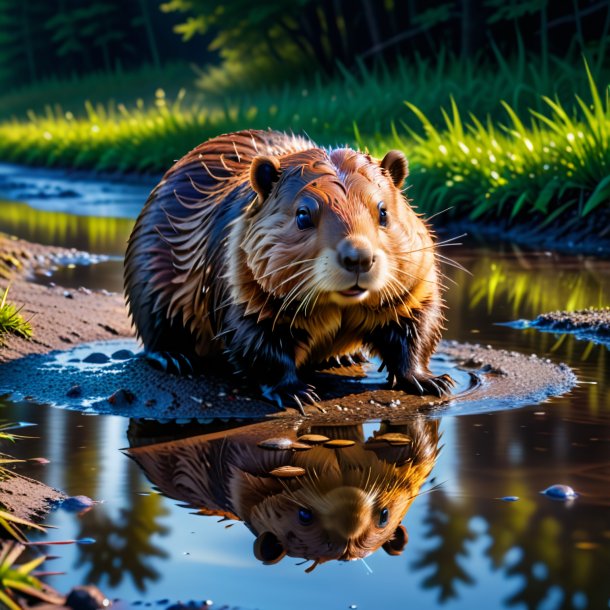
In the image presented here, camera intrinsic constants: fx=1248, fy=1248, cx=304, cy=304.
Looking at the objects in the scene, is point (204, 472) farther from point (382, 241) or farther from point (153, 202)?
point (153, 202)

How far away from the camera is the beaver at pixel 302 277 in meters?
4.27

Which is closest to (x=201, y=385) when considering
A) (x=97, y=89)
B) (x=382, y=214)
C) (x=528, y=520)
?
(x=382, y=214)

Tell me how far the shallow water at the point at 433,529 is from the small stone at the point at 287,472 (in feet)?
1.24

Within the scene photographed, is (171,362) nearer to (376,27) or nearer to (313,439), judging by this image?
(313,439)

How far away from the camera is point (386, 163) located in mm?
4672

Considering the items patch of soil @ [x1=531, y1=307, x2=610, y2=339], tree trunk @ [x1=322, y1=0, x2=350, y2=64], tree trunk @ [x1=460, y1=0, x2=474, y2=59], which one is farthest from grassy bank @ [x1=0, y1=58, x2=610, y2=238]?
tree trunk @ [x1=322, y1=0, x2=350, y2=64]

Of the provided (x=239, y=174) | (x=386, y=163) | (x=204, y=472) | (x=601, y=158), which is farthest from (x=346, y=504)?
(x=601, y=158)

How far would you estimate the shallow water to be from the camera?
2762mm

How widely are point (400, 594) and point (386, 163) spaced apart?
2.25m

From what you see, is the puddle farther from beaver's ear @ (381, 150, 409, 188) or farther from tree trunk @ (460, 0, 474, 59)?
tree trunk @ (460, 0, 474, 59)

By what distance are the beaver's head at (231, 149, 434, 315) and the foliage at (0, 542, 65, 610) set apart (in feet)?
5.63

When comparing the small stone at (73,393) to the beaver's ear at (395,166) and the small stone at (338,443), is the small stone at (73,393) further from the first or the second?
the beaver's ear at (395,166)

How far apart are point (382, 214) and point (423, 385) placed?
2.43ft

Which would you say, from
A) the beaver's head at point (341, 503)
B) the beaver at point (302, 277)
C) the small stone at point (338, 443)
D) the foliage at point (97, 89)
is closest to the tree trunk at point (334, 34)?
the foliage at point (97, 89)
